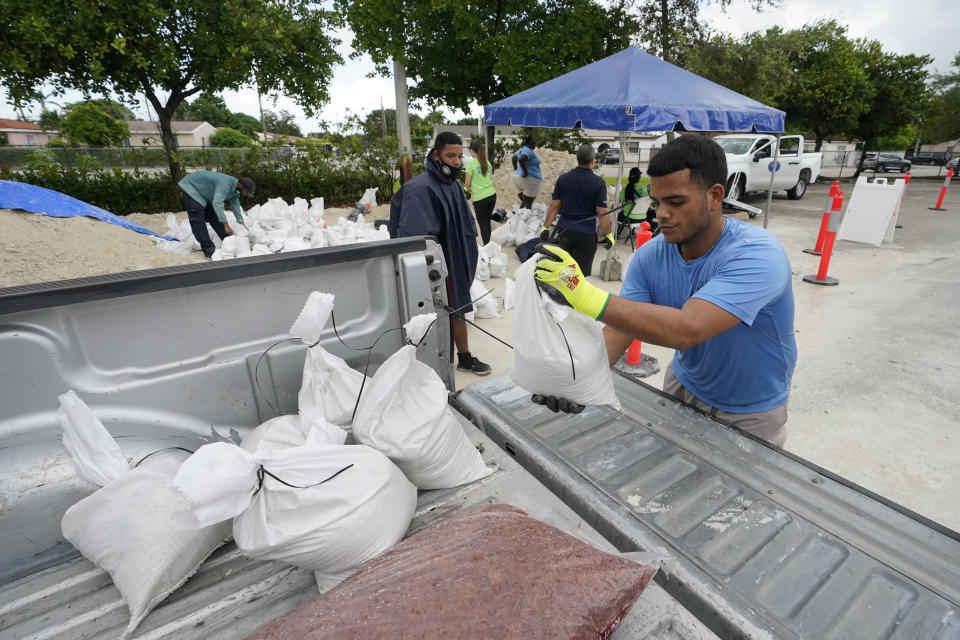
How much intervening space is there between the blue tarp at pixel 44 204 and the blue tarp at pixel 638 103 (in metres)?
6.69

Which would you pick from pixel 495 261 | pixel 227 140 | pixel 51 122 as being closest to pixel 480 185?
pixel 495 261

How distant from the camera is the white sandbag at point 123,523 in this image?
119 cm

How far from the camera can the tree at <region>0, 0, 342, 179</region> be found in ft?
26.6

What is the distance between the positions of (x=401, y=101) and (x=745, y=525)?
52.6ft

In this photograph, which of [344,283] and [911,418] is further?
[911,418]

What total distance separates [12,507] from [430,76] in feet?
46.1

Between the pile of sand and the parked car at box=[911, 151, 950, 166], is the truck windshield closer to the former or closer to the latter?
the pile of sand

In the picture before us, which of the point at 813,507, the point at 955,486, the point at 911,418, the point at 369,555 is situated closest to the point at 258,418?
the point at 369,555

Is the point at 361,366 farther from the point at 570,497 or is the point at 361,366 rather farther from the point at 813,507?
the point at 813,507

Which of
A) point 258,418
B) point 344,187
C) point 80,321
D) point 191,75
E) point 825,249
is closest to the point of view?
point 80,321

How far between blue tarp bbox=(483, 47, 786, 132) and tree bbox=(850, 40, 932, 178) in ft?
58.8

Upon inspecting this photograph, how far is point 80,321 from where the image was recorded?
4.54ft

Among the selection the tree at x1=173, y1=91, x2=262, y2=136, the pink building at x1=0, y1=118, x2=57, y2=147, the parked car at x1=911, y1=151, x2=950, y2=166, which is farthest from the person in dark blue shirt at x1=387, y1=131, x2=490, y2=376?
the tree at x1=173, y1=91, x2=262, y2=136

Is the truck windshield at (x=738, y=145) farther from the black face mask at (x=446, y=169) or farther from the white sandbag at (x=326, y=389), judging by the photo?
the white sandbag at (x=326, y=389)
